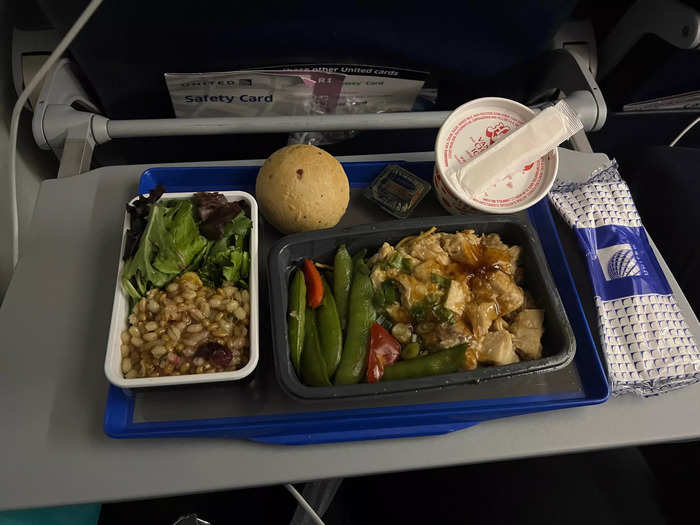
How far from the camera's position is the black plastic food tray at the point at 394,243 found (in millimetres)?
843

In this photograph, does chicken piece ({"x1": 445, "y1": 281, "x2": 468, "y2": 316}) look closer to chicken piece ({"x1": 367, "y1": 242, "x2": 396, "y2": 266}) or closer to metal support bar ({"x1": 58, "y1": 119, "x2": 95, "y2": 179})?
chicken piece ({"x1": 367, "y1": 242, "x2": 396, "y2": 266})

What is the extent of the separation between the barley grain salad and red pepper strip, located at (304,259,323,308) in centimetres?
12

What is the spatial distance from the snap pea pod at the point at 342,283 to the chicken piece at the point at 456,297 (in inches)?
7.8

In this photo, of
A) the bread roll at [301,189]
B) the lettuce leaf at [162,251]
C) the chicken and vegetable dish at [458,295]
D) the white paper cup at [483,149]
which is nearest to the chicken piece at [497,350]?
the chicken and vegetable dish at [458,295]

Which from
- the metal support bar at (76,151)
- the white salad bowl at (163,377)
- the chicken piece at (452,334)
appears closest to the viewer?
the white salad bowl at (163,377)

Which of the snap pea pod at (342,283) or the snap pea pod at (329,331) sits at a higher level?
the snap pea pod at (342,283)

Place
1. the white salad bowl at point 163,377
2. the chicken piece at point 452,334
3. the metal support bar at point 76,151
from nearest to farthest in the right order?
1. the white salad bowl at point 163,377
2. the chicken piece at point 452,334
3. the metal support bar at point 76,151

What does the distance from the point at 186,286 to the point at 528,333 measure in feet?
2.14

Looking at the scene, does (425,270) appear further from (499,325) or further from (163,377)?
(163,377)

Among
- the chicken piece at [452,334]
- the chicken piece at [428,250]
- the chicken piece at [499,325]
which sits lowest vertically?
the chicken piece at [452,334]

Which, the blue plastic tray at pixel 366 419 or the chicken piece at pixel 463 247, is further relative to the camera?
the chicken piece at pixel 463 247

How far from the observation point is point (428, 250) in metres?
1.00

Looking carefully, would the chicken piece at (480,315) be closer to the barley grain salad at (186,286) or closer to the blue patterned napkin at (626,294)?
the blue patterned napkin at (626,294)

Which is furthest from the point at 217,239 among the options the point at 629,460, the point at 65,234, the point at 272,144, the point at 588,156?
the point at 629,460
